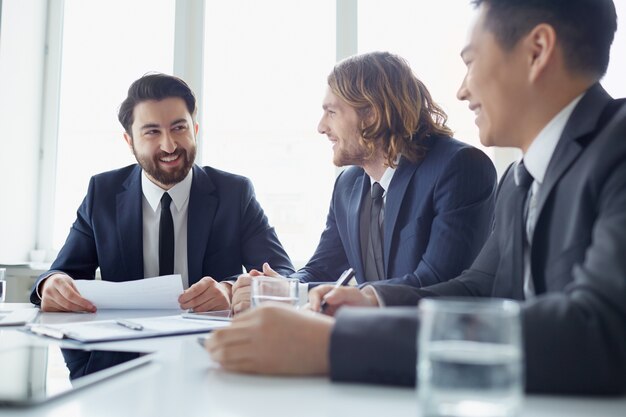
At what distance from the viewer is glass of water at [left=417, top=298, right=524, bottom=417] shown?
547mm

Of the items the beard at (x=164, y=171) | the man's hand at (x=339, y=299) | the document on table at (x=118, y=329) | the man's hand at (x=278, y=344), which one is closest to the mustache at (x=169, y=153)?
the beard at (x=164, y=171)

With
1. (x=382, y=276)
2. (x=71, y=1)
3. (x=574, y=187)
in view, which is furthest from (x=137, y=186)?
(x=71, y=1)

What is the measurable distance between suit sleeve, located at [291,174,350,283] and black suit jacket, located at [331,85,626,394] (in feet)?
4.29

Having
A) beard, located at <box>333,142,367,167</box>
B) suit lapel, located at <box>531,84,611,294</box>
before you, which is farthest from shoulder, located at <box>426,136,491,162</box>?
suit lapel, located at <box>531,84,611,294</box>

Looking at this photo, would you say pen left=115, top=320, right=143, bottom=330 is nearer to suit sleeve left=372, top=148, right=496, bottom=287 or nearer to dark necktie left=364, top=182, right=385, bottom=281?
suit sleeve left=372, top=148, right=496, bottom=287

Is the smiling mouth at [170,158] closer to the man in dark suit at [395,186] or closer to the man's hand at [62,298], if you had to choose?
the man in dark suit at [395,186]

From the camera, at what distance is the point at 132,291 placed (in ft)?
6.02

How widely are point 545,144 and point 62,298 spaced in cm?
140

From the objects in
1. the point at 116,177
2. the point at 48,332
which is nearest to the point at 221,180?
the point at 116,177

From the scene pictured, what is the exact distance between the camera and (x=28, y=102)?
168 inches

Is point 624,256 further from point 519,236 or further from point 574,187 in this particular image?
point 519,236

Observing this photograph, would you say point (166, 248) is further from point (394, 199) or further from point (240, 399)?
point (240, 399)

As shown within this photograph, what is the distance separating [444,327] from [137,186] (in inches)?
87.8

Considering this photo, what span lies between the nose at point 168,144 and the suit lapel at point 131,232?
0.75 ft
